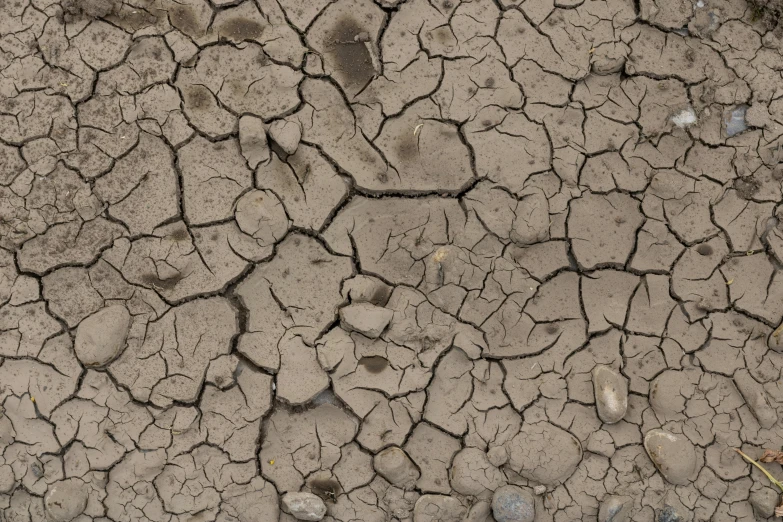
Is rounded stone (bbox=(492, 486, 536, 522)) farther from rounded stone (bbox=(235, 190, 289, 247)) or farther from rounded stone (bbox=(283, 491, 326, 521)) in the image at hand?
rounded stone (bbox=(235, 190, 289, 247))

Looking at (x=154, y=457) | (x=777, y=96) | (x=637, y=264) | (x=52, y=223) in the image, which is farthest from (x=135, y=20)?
(x=777, y=96)

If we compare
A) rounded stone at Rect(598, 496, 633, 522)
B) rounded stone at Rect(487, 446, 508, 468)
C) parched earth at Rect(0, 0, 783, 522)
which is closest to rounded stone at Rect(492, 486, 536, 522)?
parched earth at Rect(0, 0, 783, 522)

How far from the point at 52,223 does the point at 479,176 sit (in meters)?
2.05

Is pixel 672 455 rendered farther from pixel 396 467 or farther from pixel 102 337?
pixel 102 337

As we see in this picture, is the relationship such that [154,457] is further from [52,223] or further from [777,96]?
[777,96]

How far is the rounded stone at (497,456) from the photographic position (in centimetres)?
319

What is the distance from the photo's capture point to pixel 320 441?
3.22 metres

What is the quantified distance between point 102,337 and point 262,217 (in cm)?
91

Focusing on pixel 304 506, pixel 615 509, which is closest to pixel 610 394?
pixel 615 509

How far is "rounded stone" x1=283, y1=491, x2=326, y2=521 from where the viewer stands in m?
3.13

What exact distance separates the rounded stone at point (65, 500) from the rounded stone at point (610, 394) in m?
2.41

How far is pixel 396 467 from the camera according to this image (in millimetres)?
3150

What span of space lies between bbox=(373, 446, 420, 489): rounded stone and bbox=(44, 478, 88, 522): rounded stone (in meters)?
1.35

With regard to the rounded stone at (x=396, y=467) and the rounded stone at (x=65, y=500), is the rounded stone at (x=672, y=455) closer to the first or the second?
the rounded stone at (x=396, y=467)
